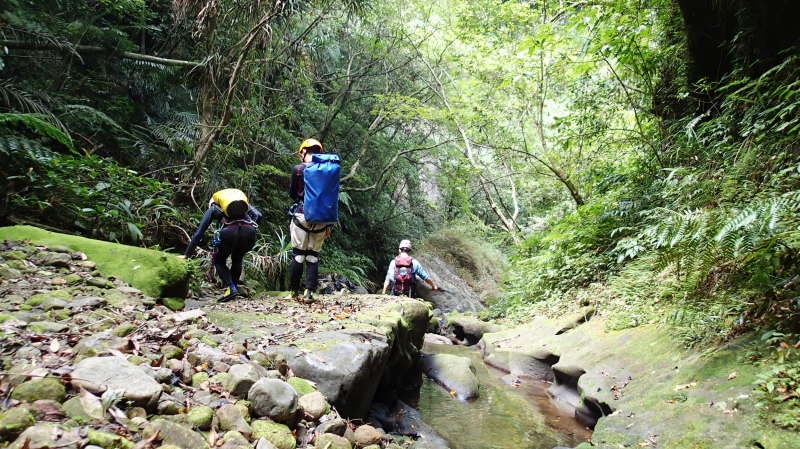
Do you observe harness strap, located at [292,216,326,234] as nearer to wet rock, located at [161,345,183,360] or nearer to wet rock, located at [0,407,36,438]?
wet rock, located at [161,345,183,360]

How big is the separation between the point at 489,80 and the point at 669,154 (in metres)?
7.15

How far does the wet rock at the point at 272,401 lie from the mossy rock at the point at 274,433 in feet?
0.19

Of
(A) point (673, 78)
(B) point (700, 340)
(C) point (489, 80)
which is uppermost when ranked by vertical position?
(C) point (489, 80)

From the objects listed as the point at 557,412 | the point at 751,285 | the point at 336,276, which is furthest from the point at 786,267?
the point at 336,276

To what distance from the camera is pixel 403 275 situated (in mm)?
9164

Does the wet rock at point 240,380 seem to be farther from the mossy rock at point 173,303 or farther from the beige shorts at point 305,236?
the beige shorts at point 305,236

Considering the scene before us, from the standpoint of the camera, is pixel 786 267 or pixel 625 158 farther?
pixel 625 158

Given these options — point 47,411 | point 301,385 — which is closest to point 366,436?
point 301,385

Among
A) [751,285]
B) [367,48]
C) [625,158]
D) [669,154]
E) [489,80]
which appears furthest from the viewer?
[367,48]

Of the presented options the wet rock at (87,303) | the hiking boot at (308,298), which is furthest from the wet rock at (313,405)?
the hiking boot at (308,298)

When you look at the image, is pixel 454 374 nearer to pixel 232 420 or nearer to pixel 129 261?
pixel 129 261

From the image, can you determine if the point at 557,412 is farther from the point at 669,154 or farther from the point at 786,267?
the point at 669,154

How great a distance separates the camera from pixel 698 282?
4.19 m

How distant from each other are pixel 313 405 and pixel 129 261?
2.76 metres
